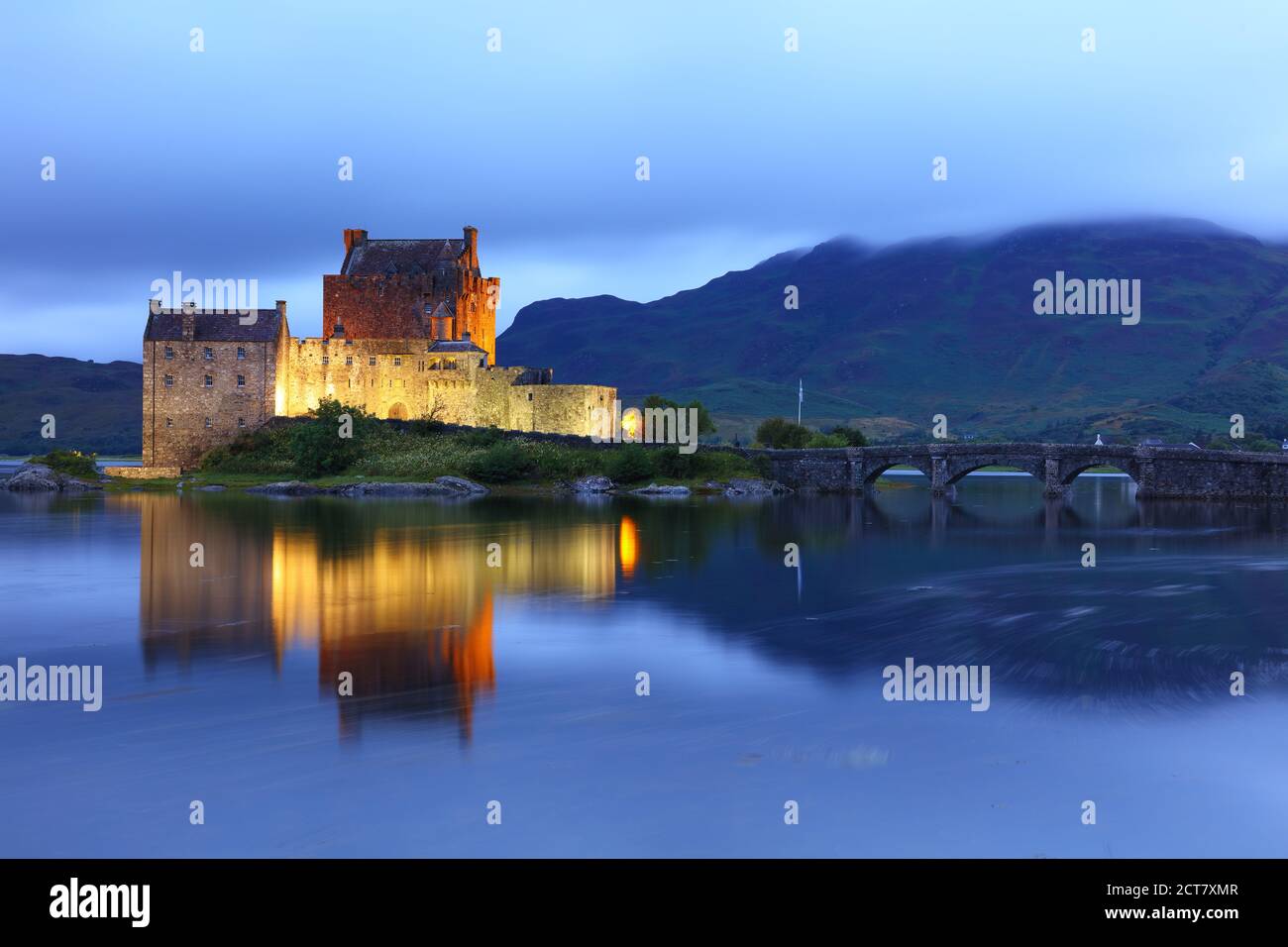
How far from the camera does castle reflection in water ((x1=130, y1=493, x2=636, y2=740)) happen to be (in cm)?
1708

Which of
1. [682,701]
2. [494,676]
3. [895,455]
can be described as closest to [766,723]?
[682,701]

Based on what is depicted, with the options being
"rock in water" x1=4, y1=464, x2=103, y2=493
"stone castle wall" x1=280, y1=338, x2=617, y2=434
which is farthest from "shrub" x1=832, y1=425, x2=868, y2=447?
"rock in water" x1=4, y1=464, x2=103, y2=493

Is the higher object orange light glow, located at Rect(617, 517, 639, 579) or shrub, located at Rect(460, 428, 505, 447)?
A: shrub, located at Rect(460, 428, 505, 447)

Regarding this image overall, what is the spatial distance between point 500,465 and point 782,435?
2823 centimetres

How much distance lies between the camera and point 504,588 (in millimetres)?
26859

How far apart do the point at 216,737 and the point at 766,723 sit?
6.18 m

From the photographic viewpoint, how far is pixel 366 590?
2594 cm

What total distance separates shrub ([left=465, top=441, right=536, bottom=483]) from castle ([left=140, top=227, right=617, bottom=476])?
19.2 feet

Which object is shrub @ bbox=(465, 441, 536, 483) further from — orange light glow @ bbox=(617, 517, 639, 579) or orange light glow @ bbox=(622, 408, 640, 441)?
orange light glow @ bbox=(617, 517, 639, 579)

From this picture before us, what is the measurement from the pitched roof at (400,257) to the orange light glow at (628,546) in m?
41.8

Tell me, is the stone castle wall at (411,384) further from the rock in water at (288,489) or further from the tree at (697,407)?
the tree at (697,407)

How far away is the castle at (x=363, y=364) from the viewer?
77500 millimetres

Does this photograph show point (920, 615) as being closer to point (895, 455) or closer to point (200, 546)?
point (200, 546)

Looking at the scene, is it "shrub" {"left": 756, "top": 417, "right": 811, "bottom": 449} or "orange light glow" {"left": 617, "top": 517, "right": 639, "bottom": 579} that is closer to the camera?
"orange light glow" {"left": 617, "top": 517, "right": 639, "bottom": 579}
